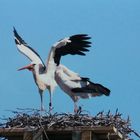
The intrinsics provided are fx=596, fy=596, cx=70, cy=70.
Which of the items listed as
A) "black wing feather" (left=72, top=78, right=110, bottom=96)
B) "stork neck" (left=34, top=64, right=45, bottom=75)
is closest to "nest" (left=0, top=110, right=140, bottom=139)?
"black wing feather" (left=72, top=78, right=110, bottom=96)

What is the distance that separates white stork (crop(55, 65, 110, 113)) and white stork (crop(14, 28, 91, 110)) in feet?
1.35

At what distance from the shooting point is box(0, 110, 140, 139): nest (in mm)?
6773

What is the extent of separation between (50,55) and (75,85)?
0.90 metres

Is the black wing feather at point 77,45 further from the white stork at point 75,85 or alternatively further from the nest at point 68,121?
the nest at point 68,121

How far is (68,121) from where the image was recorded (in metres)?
6.83

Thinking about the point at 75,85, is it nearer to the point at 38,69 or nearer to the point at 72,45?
the point at 72,45

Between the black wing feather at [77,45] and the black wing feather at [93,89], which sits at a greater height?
the black wing feather at [77,45]

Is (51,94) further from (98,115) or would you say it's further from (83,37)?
(98,115)

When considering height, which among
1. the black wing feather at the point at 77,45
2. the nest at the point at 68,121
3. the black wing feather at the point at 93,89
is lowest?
the nest at the point at 68,121

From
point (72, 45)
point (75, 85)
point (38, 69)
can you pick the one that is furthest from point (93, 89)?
point (38, 69)

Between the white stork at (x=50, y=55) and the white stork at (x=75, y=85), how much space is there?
0.41 m

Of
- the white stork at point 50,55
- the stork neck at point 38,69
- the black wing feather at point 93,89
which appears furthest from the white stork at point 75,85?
the stork neck at point 38,69

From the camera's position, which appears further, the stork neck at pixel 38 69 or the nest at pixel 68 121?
the stork neck at pixel 38 69

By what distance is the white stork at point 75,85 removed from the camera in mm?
9203
